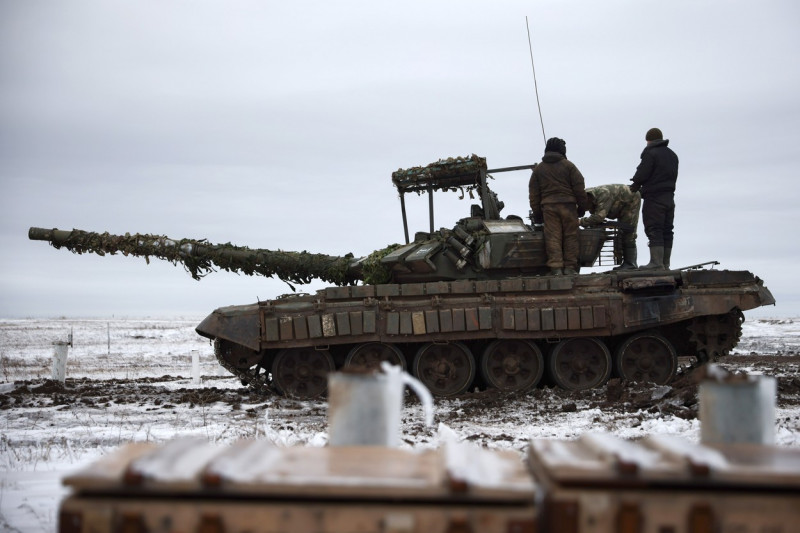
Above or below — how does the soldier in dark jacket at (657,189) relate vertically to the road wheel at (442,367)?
above

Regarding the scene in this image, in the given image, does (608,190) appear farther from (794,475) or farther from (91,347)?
(91,347)

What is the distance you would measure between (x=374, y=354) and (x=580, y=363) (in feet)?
11.6

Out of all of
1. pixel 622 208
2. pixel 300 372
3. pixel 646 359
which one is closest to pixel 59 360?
pixel 300 372

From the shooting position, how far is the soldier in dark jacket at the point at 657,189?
41.1 feet

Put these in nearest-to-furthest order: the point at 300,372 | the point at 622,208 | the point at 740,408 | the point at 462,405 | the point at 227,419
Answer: the point at 740,408
the point at 227,419
the point at 462,405
the point at 300,372
the point at 622,208

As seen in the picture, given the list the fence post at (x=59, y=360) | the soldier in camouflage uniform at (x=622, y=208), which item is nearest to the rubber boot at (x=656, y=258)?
the soldier in camouflage uniform at (x=622, y=208)

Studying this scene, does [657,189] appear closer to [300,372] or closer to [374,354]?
[374,354]

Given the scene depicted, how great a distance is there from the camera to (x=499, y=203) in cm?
1451

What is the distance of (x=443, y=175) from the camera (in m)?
13.9

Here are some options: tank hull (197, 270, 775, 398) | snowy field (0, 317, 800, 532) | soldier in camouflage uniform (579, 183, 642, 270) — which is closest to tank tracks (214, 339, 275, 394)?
tank hull (197, 270, 775, 398)

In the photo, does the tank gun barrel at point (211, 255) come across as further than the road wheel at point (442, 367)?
Yes

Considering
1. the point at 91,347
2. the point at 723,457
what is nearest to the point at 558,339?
the point at 723,457

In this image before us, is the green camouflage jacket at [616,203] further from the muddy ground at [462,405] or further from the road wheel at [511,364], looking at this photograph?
the muddy ground at [462,405]

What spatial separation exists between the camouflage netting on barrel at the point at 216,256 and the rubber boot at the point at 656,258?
18.5 feet
